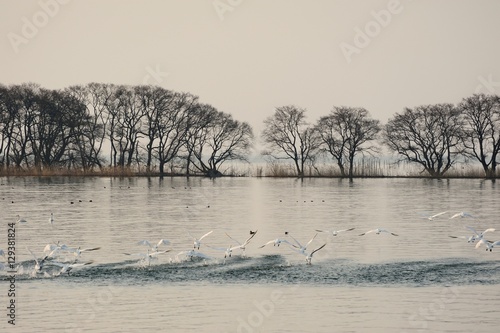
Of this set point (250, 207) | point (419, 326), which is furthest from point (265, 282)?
point (250, 207)

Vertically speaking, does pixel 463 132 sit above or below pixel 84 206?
above

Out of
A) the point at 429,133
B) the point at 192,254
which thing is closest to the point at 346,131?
the point at 429,133

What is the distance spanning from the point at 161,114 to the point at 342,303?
90.1 meters

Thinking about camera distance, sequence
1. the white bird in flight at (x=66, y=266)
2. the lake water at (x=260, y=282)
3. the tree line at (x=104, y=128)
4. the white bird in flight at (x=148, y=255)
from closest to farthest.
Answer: the lake water at (x=260, y=282), the white bird in flight at (x=66, y=266), the white bird in flight at (x=148, y=255), the tree line at (x=104, y=128)

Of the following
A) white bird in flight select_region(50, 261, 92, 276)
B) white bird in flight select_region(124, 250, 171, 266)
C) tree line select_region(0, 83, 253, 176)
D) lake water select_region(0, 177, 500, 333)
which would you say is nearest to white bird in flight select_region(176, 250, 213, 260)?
lake water select_region(0, 177, 500, 333)

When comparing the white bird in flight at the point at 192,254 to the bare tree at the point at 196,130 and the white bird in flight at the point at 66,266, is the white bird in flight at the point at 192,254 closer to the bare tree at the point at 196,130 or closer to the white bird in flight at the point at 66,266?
the white bird in flight at the point at 66,266

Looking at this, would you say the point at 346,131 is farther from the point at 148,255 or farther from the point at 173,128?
the point at 148,255

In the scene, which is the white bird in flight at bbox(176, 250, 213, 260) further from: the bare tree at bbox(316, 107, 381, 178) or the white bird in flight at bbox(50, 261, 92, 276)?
the bare tree at bbox(316, 107, 381, 178)

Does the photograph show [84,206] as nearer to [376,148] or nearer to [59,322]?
[59,322]

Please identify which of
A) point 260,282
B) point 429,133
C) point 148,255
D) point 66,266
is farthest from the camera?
point 429,133

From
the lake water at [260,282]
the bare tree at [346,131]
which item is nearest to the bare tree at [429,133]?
the bare tree at [346,131]

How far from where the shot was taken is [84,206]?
45.3 meters

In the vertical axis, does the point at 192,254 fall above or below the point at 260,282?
above

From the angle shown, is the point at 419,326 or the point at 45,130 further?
the point at 45,130
